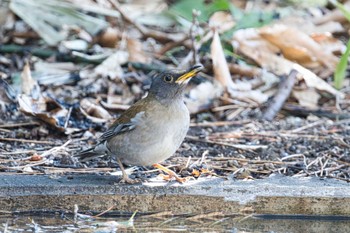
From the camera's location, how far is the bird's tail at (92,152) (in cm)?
516

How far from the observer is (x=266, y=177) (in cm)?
510

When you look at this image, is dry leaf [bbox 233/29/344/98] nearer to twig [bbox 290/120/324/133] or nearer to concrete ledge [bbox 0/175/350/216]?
twig [bbox 290/120/324/133]

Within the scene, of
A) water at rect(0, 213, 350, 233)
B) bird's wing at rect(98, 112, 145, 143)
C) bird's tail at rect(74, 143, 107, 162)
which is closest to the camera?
water at rect(0, 213, 350, 233)

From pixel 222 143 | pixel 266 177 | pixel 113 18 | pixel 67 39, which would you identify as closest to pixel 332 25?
pixel 113 18

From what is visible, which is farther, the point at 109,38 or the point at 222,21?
the point at 222,21

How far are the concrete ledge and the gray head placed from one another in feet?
2.12

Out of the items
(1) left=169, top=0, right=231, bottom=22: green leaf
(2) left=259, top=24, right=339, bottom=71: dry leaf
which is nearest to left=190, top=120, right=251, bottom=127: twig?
(2) left=259, top=24, right=339, bottom=71: dry leaf

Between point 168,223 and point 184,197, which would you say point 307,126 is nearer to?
point 184,197

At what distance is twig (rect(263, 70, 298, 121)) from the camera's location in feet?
23.4

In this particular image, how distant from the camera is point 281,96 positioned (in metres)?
7.28

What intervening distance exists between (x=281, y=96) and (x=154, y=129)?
107 inches

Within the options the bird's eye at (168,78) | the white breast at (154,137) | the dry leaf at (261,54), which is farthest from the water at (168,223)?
the dry leaf at (261,54)

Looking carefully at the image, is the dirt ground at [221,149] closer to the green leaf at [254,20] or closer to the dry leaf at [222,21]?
the green leaf at [254,20]

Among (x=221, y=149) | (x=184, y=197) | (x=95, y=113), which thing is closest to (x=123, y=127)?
(x=184, y=197)
